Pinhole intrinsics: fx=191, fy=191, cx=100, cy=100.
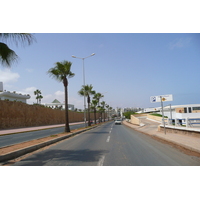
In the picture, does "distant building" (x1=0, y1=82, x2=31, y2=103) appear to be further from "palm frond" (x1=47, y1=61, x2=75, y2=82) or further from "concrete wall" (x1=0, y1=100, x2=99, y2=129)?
"palm frond" (x1=47, y1=61, x2=75, y2=82)

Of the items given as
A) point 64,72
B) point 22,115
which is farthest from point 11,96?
point 64,72

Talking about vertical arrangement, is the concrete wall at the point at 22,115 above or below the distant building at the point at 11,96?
below

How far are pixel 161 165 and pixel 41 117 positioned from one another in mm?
44663

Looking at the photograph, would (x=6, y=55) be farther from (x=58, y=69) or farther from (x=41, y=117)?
(x=41, y=117)

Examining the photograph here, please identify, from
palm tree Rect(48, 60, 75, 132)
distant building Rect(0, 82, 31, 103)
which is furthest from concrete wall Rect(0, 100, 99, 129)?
palm tree Rect(48, 60, 75, 132)

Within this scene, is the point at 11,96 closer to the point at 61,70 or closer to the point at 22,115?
the point at 22,115

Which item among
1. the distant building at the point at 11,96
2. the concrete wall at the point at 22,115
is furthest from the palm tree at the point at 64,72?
the distant building at the point at 11,96

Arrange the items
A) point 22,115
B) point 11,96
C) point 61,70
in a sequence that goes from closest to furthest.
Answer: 1. point 61,70
2. point 22,115
3. point 11,96

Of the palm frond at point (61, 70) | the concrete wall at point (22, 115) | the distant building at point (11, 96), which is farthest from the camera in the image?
the distant building at point (11, 96)

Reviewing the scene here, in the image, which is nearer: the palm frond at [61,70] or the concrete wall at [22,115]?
the palm frond at [61,70]

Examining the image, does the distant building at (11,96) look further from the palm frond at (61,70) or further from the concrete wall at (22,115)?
the palm frond at (61,70)
